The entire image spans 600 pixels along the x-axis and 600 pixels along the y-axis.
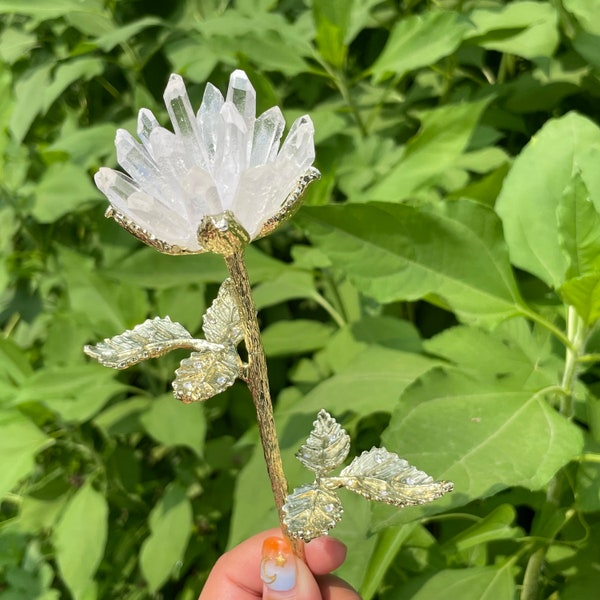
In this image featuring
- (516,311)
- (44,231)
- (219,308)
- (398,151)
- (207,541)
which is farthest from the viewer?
(44,231)

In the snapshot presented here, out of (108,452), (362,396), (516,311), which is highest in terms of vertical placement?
(516,311)

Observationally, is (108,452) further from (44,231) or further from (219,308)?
(219,308)

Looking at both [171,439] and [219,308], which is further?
[171,439]

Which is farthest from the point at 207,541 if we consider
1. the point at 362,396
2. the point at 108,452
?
the point at 362,396

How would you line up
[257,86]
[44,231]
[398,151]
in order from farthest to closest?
[44,231], [398,151], [257,86]

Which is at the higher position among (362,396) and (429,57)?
(429,57)

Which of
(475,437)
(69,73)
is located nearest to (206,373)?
(475,437)

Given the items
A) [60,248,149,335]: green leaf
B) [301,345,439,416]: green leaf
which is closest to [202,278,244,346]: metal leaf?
[301,345,439,416]: green leaf

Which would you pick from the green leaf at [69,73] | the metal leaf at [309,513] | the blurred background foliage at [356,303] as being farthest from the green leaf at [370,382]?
the green leaf at [69,73]
